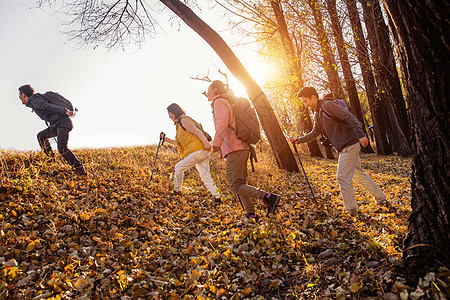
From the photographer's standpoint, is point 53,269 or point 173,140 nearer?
point 53,269

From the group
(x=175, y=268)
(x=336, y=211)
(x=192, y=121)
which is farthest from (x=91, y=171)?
(x=336, y=211)

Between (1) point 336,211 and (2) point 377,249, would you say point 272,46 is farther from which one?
(2) point 377,249

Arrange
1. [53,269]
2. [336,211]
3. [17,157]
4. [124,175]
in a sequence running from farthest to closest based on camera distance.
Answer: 1. [124,175]
2. [17,157]
3. [336,211]
4. [53,269]

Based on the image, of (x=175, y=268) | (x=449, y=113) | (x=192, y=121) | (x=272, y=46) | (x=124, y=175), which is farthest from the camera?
(x=272, y=46)

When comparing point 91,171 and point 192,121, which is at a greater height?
point 192,121

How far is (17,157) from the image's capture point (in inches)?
275

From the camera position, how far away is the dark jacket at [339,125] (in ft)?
13.4

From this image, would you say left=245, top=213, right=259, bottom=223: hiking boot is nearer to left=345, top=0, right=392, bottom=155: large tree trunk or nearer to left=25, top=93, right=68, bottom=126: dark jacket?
left=25, top=93, right=68, bottom=126: dark jacket

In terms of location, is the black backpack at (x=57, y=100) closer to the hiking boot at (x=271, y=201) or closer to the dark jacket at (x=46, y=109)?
the dark jacket at (x=46, y=109)

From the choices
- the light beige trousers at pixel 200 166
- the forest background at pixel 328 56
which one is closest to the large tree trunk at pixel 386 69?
the forest background at pixel 328 56

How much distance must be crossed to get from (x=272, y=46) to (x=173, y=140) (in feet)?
26.4

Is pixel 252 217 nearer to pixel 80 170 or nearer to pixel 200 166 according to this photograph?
pixel 200 166

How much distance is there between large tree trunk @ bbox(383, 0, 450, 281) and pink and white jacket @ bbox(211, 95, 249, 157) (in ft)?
8.39

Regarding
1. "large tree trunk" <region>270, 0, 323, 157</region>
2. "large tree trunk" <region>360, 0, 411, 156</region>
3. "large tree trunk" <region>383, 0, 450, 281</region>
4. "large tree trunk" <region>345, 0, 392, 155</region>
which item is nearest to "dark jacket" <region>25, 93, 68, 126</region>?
"large tree trunk" <region>383, 0, 450, 281</region>
